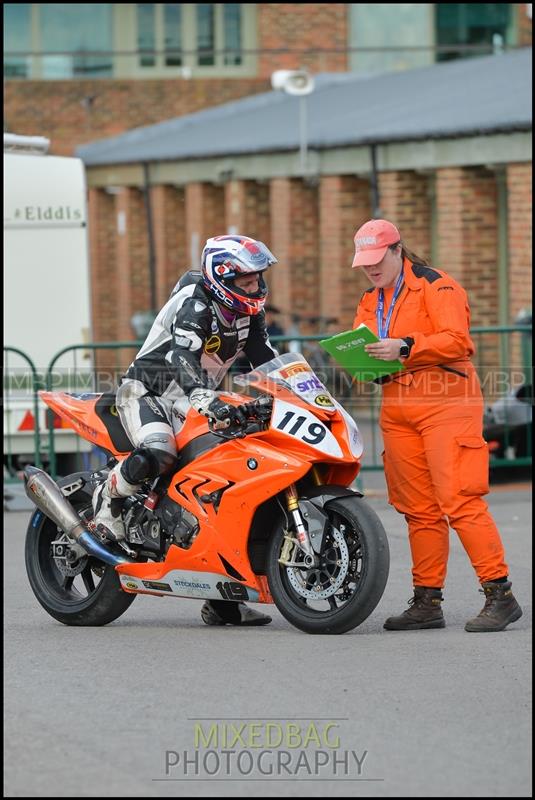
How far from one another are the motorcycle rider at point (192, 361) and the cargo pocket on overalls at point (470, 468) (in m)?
0.98

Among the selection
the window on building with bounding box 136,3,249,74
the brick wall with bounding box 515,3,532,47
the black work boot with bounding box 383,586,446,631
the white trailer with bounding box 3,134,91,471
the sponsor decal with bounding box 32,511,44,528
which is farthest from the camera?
the window on building with bounding box 136,3,249,74

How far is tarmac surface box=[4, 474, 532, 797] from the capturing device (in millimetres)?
5871

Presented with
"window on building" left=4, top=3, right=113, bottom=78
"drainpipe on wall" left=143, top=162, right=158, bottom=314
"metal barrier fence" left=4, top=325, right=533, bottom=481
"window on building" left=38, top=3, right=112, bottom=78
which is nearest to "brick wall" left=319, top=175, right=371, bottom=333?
"drainpipe on wall" left=143, top=162, right=158, bottom=314

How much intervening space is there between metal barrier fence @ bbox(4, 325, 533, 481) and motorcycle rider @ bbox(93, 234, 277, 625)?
536 cm

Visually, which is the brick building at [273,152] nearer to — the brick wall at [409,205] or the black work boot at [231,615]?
the brick wall at [409,205]

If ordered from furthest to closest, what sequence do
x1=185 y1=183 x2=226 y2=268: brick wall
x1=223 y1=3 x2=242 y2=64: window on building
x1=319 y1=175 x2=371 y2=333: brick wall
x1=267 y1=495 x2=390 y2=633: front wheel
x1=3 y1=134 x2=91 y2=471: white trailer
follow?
x1=223 y1=3 x2=242 y2=64: window on building < x1=185 y1=183 x2=226 y2=268: brick wall < x1=319 y1=175 x2=371 y2=333: brick wall < x1=3 y1=134 x2=91 y2=471: white trailer < x1=267 y1=495 x2=390 y2=633: front wheel

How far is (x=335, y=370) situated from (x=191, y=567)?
7.44 metres

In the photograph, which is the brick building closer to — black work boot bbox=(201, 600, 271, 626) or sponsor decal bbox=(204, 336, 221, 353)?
black work boot bbox=(201, 600, 271, 626)

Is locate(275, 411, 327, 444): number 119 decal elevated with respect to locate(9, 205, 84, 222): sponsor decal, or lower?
lower

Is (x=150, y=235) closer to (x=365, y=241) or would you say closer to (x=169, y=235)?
(x=169, y=235)

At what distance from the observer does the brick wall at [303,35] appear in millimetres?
41375

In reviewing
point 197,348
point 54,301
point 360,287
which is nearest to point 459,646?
point 197,348

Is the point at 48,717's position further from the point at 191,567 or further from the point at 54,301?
the point at 54,301

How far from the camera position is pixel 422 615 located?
337 inches
